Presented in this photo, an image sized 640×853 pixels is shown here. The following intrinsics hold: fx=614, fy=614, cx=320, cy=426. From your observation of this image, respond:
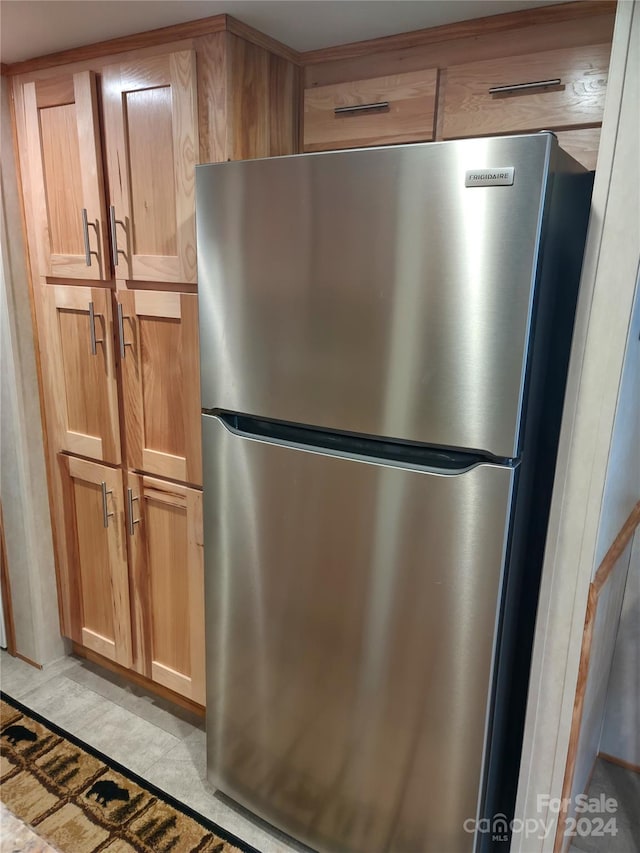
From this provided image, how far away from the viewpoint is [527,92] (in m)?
1.33

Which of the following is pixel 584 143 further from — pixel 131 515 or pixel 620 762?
pixel 620 762

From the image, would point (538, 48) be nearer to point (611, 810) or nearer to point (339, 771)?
point (339, 771)

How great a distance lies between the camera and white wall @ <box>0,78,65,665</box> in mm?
1903

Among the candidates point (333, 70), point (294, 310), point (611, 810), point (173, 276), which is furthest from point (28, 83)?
A: point (611, 810)

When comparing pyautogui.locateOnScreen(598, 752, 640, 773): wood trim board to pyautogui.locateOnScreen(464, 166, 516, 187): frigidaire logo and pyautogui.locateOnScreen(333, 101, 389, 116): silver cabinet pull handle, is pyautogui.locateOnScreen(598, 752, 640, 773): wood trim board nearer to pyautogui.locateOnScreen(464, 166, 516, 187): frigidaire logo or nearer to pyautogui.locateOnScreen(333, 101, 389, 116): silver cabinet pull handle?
pyautogui.locateOnScreen(464, 166, 516, 187): frigidaire logo

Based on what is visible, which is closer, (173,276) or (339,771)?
(339,771)

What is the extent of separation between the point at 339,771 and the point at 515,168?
1331mm

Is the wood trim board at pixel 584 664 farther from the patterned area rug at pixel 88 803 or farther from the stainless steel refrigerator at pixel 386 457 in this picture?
the patterned area rug at pixel 88 803

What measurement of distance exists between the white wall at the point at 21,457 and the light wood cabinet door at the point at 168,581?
42 centimetres

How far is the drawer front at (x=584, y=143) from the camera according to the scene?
1.29 m

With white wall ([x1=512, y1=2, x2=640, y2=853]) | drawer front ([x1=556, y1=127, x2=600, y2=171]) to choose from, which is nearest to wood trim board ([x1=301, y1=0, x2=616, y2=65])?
drawer front ([x1=556, y1=127, x2=600, y2=171])

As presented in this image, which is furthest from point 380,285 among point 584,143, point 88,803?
point 88,803

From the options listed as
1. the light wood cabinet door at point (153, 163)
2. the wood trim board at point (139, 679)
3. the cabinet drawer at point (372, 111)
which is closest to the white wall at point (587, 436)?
the cabinet drawer at point (372, 111)

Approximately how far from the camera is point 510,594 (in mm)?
1203
